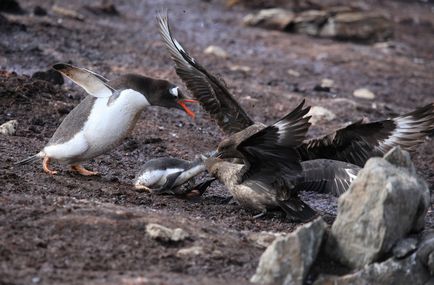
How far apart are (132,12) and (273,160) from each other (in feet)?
40.1

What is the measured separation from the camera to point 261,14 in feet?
64.1

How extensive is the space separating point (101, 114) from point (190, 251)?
7.58 feet

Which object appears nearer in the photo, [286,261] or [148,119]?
[286,261]

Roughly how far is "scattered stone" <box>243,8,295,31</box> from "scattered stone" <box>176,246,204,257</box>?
45.8 ft

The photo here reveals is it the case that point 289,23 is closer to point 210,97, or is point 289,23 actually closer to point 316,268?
point 210,97

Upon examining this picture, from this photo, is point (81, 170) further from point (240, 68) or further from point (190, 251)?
point (240, 68)

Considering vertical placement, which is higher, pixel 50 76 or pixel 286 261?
pixel 286 261

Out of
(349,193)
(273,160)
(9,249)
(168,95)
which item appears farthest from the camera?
(168,95)

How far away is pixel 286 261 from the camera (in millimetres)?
5348

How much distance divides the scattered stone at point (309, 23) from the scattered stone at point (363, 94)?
4.88m

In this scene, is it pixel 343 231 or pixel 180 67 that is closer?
pixel 343 231

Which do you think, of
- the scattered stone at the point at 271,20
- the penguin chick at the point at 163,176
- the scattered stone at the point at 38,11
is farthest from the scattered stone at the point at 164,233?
the scattered stone at the point at 271,20

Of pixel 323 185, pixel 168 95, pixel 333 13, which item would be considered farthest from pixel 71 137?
pixel 333 13

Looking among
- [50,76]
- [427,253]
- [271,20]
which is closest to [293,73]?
[271,20]
